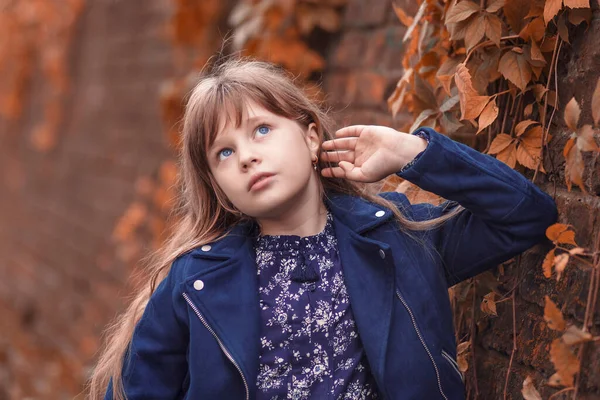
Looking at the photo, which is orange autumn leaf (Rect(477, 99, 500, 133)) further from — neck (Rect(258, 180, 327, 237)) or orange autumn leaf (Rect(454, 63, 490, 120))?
neck (Rect(258, 180, 327, 237))

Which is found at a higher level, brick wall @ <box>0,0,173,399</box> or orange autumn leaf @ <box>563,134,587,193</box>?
orange autumn leaf @ <box>563,134,587,193</box>

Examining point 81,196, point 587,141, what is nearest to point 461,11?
point 587,141

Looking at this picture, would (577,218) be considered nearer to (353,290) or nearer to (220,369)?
(353,290)

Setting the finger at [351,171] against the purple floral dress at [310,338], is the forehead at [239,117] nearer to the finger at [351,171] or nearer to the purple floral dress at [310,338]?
the finger at [351,171]

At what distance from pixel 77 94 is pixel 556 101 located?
541 centimetres

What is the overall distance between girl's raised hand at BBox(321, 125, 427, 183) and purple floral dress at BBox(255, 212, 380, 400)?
0.23 metres

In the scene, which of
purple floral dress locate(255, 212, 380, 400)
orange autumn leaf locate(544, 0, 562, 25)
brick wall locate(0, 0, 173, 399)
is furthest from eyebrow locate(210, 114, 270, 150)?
brick wall locate(0, 0, 173, 399)

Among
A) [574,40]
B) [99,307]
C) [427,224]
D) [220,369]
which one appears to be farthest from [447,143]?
[99,307]

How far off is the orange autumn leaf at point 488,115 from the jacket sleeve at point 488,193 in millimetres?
97

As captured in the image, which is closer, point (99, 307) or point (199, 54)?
point (199, 54)

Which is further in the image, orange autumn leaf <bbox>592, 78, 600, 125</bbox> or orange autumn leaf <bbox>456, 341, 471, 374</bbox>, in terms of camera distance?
orange autumn leaf <bbox>456, 341, 471, 374</bbox>

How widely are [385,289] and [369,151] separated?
0.33m

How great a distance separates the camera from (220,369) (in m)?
1.87

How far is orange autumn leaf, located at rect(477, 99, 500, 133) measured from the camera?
1881 millimetres
